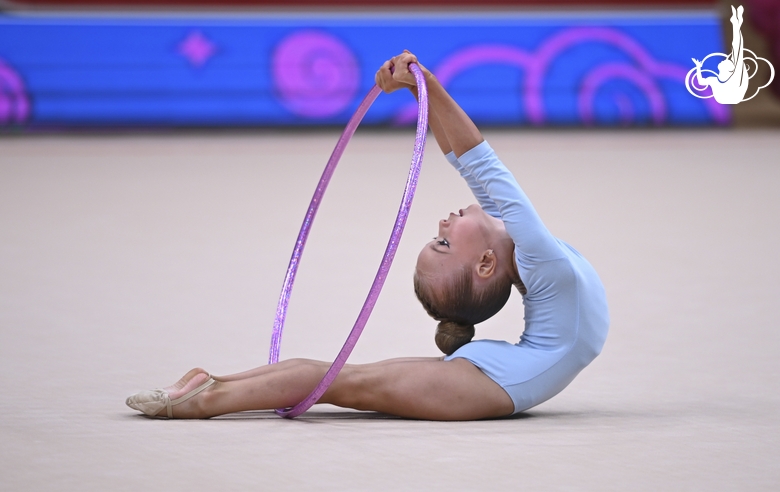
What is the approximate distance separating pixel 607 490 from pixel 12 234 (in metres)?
3.98

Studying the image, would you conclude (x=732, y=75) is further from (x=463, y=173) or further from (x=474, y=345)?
(x=474, y=345)

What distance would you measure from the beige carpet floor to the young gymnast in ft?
0.20

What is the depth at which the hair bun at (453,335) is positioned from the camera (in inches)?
98.7

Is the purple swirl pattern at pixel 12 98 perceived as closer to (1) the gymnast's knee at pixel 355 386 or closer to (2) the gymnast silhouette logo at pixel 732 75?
(2) the gymnast silhouette logo at pixel 732 75

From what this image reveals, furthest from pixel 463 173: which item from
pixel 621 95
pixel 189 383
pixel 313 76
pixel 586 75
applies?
pixel 621 95

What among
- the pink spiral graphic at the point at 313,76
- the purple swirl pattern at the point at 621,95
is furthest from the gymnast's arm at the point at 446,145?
the purple swirl pattern at the point at 621,95

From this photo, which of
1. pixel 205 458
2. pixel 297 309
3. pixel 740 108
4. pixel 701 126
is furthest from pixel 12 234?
pixel 740 108

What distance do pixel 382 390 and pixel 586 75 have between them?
7.68m

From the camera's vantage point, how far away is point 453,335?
251 cm

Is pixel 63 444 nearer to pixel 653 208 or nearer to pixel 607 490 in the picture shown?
pixel 607 490

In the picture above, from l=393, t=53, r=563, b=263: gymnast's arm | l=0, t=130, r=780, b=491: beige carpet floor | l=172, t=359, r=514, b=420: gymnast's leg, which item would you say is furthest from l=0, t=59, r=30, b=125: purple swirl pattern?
l=172, t=359, r=514, b=420: gymnast's leg

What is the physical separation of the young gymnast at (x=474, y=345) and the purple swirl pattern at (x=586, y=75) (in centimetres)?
735

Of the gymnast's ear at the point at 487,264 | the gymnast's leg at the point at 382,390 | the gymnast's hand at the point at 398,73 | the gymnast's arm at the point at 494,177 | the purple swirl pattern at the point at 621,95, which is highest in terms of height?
the purple swirl pattern at the point at 621,95

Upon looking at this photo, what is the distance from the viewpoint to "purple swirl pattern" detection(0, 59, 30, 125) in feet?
29.9
